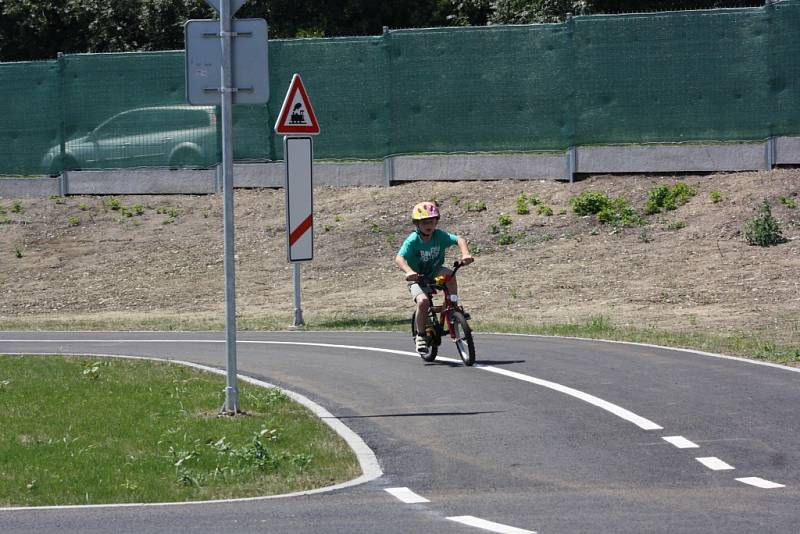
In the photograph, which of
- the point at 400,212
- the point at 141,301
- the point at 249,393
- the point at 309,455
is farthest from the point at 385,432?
the point at 400,212

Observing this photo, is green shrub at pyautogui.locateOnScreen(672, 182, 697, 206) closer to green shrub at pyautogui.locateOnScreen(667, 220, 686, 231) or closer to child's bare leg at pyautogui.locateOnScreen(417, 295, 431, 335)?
green shrub at pyautogui.locateOnScreen(667, 220, 686, 231)

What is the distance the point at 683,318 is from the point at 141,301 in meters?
9.31

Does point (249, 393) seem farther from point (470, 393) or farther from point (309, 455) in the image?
point (309, 455)

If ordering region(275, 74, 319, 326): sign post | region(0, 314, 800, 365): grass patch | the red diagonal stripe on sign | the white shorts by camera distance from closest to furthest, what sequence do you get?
the white shorts → region(0, 314, 800, 365): grass patch → region(275, 74, 319, 326): sign post → the red diagonal stripe on sign

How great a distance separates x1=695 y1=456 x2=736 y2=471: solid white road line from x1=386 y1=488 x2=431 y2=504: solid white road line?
1.96 m

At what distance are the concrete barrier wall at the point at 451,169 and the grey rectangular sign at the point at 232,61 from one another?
14410 millimetres

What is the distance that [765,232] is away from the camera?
21.0 meters

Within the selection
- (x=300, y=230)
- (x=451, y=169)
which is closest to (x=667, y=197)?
(x=451, y=169)

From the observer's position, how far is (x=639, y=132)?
24.3 m

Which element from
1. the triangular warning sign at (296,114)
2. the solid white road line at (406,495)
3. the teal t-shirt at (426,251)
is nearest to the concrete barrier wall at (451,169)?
the triangular warning sign at (296,114)

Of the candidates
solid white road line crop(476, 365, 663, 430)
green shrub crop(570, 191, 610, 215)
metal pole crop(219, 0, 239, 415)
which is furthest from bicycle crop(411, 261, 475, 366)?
green shrub crop(570, 191, 610, 215)

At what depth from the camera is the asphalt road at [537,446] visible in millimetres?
7438

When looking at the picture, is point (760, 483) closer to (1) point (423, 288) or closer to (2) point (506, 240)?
(1) point (423, 288)

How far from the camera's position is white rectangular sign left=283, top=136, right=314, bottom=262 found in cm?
1909
